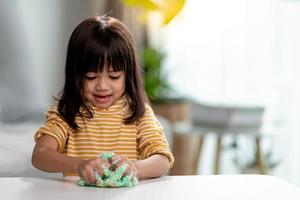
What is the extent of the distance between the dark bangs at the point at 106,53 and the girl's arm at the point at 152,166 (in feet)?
0.58

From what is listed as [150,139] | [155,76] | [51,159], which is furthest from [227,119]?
[51,159]

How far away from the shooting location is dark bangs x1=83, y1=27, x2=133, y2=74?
1270mm

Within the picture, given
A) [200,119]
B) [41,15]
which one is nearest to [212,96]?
[200,119]

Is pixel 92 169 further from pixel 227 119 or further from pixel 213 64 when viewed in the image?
pixel 213 64

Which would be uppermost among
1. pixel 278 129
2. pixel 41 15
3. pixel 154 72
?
pixel 41 15

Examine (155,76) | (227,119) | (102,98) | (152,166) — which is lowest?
(227,119)

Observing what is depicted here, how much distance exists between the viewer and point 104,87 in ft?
4.17

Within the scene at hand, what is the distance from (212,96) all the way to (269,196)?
3521mm

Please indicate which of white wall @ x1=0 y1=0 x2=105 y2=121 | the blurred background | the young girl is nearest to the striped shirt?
the young girl

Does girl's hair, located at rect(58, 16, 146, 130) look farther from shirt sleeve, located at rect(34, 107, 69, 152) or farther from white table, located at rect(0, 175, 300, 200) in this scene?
white table, located at rect(0, 175, 300, 200)

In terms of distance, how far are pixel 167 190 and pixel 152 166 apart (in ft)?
0.40

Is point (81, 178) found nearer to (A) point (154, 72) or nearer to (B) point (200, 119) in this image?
(B) point (200, 119)

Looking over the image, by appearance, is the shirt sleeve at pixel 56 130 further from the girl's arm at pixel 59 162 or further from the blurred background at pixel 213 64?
the blurred background at pixel 213 64

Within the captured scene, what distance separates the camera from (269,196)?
1.11 metres
